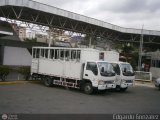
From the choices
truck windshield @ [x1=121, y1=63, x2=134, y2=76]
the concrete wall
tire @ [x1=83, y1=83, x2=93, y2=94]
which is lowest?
tire @ [x1=83, y1=83, x2=93, y2=94]

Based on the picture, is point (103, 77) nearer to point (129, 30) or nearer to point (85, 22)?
point (85, 22)

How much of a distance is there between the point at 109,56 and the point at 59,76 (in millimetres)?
4460

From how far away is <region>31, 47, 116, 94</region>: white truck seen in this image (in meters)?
14.7

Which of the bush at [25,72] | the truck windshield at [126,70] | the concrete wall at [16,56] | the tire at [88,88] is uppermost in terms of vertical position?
the concrete wall at [16,56]

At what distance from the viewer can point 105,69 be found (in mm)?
15086

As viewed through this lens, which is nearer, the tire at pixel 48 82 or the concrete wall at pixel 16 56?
the tire at pixel 48 82

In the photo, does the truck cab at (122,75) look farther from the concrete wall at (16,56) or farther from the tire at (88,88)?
the concrete wall at (16,56)

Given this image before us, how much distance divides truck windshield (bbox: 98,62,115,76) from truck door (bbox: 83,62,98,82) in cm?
31

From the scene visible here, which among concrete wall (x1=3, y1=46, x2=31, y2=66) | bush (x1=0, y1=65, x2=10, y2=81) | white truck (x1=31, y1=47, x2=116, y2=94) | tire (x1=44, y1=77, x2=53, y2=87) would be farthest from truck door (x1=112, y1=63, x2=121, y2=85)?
concrete wall (x1=3, y1=46, x2=31, y2=66)

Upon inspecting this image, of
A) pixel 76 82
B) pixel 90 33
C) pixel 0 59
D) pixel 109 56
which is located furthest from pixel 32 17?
pixel 76 82

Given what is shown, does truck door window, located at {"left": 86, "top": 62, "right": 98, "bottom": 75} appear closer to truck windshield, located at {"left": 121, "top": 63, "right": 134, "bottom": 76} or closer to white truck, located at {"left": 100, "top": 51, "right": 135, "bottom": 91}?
white truck, located at {"left": 100, "top": 51, "right": 135, "bottom": 91}

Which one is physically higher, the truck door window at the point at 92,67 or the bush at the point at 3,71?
the truck door window at the point at 92,67

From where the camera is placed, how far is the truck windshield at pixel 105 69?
1465cm

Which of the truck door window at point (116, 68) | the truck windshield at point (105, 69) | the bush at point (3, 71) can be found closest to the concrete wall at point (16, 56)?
the bush at point (3, 71)
